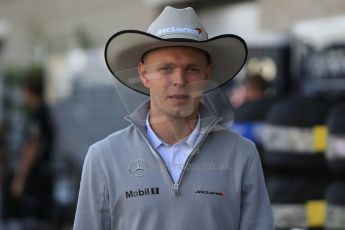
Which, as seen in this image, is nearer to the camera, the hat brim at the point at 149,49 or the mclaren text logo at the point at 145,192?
the mclaren text logo at the point at 145,192

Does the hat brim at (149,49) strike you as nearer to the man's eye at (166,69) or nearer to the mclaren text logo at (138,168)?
the man's eye at (166,69)

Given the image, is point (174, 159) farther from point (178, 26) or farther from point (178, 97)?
point (178, 26)

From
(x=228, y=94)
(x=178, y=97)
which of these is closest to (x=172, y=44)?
(x=178, y=97)

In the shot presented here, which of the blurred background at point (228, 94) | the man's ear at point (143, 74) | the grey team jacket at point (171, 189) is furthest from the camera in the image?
the blurred background at point (228, 94)

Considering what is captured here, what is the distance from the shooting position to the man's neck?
9.36 feet

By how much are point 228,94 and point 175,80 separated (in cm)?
536

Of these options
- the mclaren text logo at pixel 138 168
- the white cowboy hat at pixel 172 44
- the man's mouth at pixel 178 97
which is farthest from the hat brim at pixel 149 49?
→ the mclaren text logo at pixel 138 168

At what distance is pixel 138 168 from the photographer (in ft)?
9.05

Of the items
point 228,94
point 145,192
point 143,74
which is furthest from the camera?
point 228,94

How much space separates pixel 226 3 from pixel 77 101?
256 centimetres

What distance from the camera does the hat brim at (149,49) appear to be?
282 centimetres

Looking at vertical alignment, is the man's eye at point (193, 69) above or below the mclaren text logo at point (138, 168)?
above

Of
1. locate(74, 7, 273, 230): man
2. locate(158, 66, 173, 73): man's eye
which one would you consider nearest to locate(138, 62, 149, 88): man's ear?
locate(74, 7, 273, 230): man

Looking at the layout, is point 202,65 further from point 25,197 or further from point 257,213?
point 25,197
